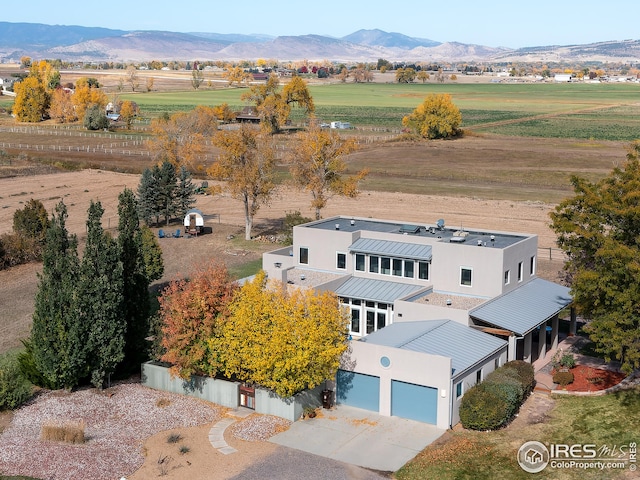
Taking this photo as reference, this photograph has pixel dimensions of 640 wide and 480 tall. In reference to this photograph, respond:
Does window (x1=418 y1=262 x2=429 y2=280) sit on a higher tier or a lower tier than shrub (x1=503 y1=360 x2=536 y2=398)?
higher

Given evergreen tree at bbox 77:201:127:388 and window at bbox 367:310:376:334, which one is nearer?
evergreen tree at bbox 77:201:127:388

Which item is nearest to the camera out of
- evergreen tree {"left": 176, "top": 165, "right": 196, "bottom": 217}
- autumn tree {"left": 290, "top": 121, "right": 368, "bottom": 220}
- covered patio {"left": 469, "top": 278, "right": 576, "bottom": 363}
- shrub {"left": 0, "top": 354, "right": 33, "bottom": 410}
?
shrub {"left": 0, "top": 354, "right": 33, "bottom": 410}

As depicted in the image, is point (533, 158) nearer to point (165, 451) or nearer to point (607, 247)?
point (607, 247)

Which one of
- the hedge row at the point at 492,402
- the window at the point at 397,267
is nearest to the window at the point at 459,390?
the hedge row at the point at 492,402

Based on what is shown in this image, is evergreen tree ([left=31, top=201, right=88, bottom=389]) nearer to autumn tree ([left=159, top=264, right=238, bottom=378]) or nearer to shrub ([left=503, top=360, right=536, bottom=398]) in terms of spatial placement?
autumn tree ([left=159, top=264, right=238, bottom=378])

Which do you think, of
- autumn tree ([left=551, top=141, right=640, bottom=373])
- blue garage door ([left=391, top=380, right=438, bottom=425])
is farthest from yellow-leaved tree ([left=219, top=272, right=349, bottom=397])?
autumn tree ([left=551, top=141, right=640, bottom=373])

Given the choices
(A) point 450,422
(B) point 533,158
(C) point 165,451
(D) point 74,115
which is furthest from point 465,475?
(D) point 74,115

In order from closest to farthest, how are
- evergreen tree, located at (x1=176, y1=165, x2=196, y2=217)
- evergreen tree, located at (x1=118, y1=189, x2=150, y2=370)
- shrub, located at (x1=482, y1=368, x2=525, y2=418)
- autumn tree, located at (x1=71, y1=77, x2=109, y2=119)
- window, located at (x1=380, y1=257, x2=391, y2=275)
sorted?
shrub, located at (x1=482, y1=368, x2=525, y2=418), evergreen tree, located at (x1=118, y1=189, x2=150, y2=370), window, located at (x1=380, y1=257, x2=391, y2=275), evergreen tree, located at (x1=176, y1=165, x2=196, y2=217), autumn tree, located at (x1=71, y1=77, x2=109, y2=119)
